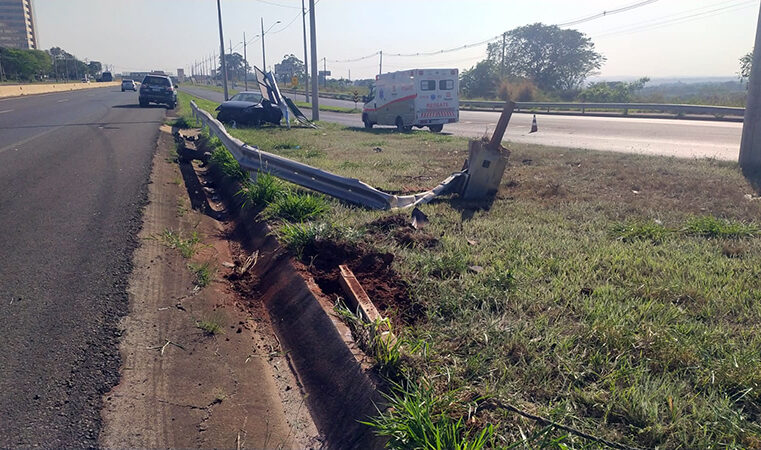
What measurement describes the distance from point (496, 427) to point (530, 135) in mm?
19379

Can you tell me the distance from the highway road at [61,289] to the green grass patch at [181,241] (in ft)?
1.15

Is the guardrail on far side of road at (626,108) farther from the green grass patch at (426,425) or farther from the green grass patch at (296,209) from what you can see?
the green grass patch at (426,425)

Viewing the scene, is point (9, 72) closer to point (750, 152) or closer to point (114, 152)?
point (114, 152)

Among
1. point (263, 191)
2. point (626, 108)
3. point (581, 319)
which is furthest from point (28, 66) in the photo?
point (581, 319)

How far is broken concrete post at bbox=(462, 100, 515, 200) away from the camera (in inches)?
311

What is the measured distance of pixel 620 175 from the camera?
964cm

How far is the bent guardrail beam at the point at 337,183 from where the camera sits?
287 inches

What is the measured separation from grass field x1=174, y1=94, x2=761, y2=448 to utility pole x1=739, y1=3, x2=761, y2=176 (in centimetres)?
310

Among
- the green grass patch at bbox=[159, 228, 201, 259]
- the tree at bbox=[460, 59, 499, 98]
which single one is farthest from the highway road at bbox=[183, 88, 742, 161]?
the tree at bbox=[460, 59, 499, 98]

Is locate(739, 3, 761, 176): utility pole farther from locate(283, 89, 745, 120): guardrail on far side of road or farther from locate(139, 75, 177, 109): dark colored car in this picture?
locate(139, 75, 177, 109): dark colored car

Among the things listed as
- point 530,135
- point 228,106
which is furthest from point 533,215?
point 228,106

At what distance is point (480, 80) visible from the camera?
65.8m

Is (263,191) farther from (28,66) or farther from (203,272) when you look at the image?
(28,66)

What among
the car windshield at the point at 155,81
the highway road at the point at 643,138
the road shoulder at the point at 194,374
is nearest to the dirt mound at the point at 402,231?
the road shoulder at the point at 194,374
